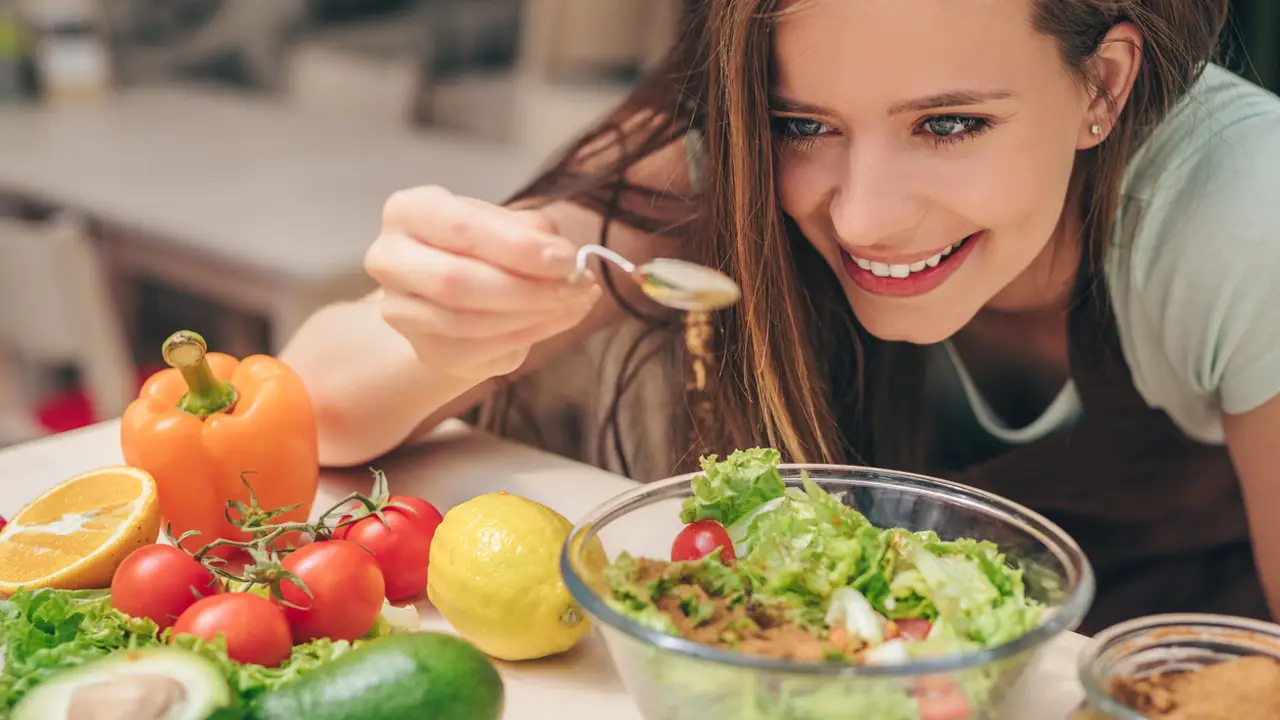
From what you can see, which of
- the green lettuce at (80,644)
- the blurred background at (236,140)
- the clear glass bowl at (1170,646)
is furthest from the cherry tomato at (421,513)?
the blurred background at (236,140)

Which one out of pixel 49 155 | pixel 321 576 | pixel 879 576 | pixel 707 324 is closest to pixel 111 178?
pixel 49 155

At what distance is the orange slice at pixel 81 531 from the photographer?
86 centimetres

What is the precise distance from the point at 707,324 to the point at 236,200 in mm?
1468

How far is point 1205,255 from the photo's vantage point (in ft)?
3.65

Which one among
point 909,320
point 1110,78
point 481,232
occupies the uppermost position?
point 1110,78

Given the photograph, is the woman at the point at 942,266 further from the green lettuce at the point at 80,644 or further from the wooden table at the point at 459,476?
the green lettuce at the point at 80,644

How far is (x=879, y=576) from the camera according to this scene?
76cm

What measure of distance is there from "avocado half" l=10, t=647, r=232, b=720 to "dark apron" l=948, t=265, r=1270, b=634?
0.89 m

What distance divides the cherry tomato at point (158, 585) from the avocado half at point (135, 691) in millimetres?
96

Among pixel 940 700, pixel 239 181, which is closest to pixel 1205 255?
pixel 940 700

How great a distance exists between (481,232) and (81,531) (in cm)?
36

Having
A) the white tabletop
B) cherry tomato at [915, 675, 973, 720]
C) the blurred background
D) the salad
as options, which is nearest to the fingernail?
the salad

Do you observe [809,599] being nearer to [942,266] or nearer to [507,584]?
[507,584]

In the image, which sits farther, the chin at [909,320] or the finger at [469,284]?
the chin at [909,320]
